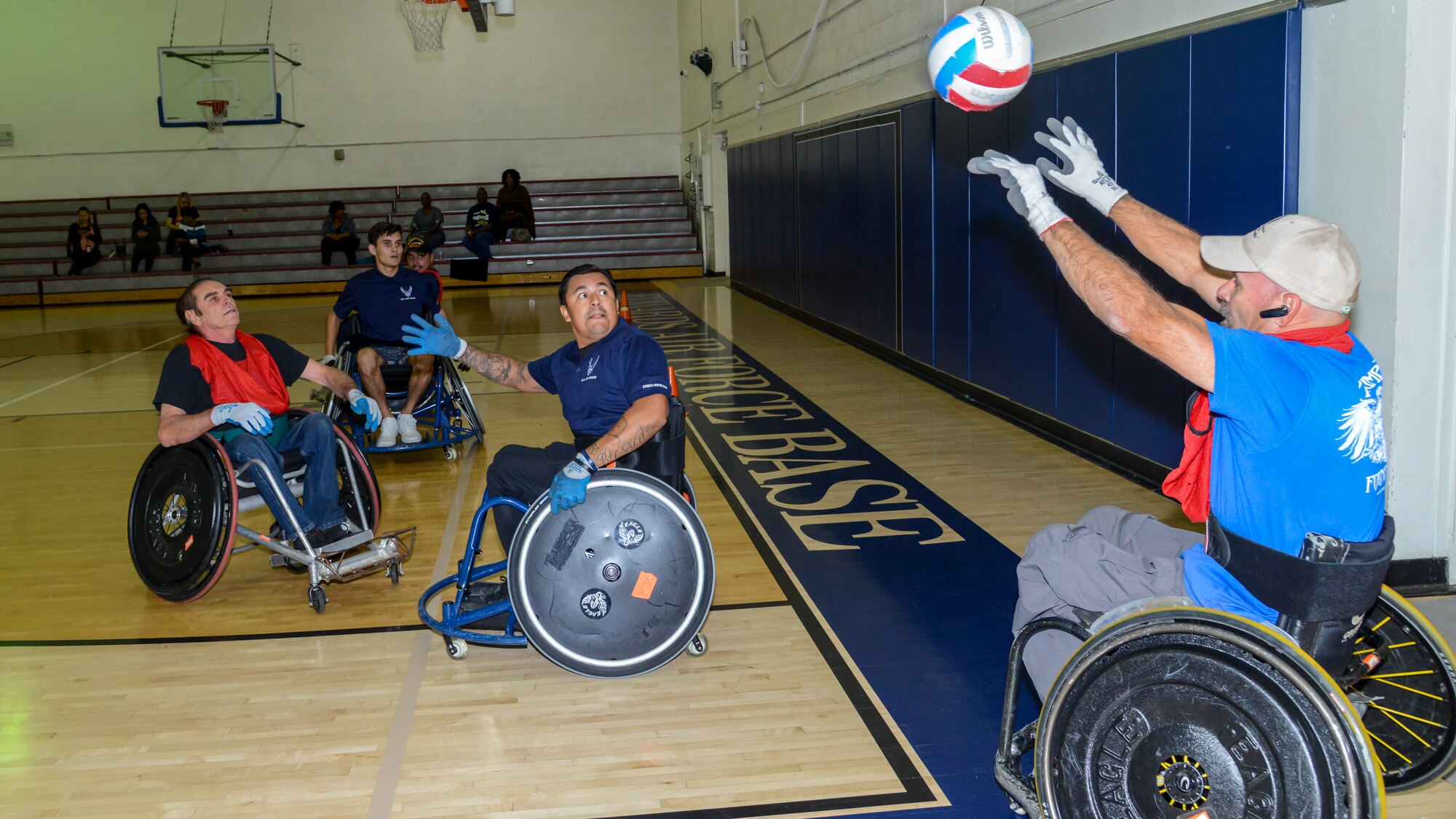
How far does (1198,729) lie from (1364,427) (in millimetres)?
607

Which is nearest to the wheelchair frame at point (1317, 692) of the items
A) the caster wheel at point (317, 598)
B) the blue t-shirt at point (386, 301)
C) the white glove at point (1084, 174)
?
the white glove at point (1084, 174)

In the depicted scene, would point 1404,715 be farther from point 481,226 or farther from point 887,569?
point 481,226

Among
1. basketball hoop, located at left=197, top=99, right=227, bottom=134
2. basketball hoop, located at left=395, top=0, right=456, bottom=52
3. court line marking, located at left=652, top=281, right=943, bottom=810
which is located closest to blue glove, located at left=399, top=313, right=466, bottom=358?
court line marking, located at left=652, top=281, right=943, bottom=810

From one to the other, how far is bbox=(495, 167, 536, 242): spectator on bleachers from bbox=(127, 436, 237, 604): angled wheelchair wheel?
14541mm

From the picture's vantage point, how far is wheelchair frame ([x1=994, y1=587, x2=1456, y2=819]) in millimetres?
1683

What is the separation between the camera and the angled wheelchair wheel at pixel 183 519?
3.71 meters

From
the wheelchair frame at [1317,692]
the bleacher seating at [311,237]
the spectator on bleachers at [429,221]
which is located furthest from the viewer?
the bleacher seating at [311,237]

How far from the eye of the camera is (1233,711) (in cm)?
180

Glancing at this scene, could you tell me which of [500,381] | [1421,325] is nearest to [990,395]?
[1421,325]

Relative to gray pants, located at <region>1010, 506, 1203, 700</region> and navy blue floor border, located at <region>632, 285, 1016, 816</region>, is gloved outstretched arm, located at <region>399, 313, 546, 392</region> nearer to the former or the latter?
navy blue floor border, located at <region>632, 285, 1016, 816</region>

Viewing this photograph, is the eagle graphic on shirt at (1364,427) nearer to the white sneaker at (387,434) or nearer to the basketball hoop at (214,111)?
the white sneaker at (387,434)

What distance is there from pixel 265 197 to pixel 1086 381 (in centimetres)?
1799

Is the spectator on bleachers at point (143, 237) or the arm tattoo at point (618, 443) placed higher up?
the spectator on bleachers at point (143, 237)

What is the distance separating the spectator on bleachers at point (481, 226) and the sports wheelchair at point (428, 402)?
11.1 m
